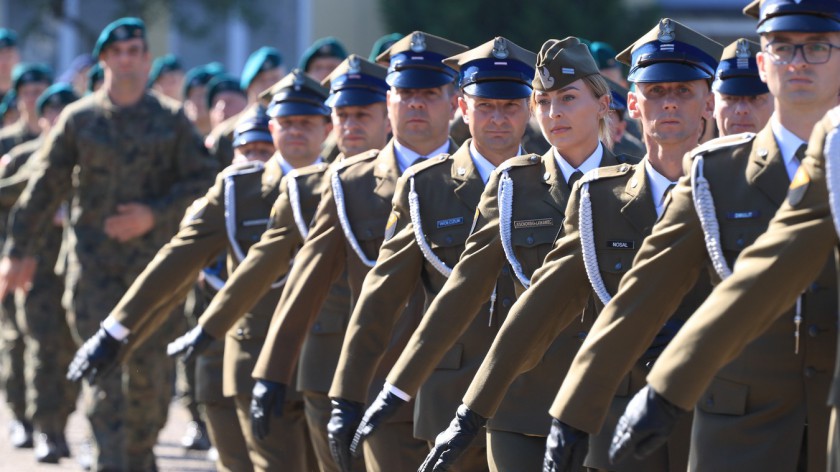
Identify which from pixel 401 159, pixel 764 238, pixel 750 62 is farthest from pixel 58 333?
pixel 764 238

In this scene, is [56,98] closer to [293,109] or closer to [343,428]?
[293,109]

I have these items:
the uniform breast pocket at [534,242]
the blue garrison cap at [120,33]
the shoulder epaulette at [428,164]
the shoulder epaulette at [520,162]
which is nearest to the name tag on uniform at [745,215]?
the uniform breast pocket at [534,242]

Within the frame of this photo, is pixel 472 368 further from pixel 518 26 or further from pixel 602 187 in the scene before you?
pixel 518 26

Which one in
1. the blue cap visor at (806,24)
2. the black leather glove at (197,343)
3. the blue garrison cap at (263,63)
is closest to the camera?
the blue cap visor at (806,24)

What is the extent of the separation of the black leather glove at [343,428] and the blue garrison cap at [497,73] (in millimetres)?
1186

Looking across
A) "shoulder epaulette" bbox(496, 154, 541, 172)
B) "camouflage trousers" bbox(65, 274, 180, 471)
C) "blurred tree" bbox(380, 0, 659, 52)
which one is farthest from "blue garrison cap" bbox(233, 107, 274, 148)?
"blurred tree" bbox(380, 0, 659, 52)

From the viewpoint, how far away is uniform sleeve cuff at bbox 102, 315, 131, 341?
781cm

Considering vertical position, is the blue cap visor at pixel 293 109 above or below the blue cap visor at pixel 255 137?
above

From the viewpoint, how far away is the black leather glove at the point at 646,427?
14.7 ft

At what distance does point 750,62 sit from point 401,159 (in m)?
1.44

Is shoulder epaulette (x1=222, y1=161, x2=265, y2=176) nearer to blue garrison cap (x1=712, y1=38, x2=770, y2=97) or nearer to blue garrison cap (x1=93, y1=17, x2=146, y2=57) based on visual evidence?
blue garrison cap (x1=93, y1=17, x2=146, y2=57)

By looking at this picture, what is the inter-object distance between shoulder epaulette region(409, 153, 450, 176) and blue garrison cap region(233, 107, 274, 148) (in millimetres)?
2525

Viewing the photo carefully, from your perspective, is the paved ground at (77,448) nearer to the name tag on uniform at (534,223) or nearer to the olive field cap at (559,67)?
the name tag on uniform at (534,223)

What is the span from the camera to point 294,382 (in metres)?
7.96
